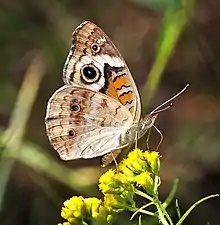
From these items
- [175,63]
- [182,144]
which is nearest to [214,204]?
[182,144]

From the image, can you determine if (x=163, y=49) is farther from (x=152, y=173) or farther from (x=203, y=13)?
(x=203, y=13)

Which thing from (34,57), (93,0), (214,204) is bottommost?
(214,204)

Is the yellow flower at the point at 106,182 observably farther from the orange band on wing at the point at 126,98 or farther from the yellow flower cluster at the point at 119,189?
the orange band on wing at the point at 126,98

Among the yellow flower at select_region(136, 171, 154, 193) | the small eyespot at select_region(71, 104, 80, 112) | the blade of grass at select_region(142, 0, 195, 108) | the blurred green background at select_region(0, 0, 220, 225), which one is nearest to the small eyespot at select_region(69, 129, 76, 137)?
the small eyespot at select_region(71, 104, 80, 112)

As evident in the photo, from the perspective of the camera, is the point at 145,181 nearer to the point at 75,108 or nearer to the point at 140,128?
the point at 140,128

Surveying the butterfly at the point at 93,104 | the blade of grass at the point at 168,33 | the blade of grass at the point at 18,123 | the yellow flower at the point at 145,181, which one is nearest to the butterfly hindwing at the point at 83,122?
the butterfly at the point at 93,104

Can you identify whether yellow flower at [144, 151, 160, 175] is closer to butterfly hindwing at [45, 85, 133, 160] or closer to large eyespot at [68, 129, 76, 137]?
butterfly hindwing at [45, 85, 133, 160]
